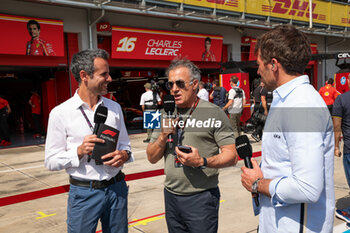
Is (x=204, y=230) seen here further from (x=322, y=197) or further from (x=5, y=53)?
(x=5, y=53)

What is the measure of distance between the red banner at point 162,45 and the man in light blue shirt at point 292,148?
11203mm

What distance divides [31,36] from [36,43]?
0.28 meters

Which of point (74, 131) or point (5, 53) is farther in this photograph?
point (5, 53)

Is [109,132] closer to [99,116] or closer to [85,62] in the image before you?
[99,116]

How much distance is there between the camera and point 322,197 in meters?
1.59

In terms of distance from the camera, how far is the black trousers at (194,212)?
2.28 meters

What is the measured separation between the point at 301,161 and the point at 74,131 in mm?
1640

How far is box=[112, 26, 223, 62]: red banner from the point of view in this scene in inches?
508

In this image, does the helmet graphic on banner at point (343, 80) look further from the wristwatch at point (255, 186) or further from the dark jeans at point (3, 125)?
the wristwatch at point (255, 186)

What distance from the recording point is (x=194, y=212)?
2.30 m

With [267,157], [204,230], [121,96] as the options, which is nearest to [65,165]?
[204,230]

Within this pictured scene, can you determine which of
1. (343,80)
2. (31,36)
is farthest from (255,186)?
(343,80)

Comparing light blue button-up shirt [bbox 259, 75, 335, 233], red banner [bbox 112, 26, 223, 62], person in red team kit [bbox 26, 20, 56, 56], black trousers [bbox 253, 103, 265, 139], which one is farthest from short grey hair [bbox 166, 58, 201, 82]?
red banner [bbox 112, 26, 223, 62]

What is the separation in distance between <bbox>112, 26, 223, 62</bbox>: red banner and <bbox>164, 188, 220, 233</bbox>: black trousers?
1070 centimetres
